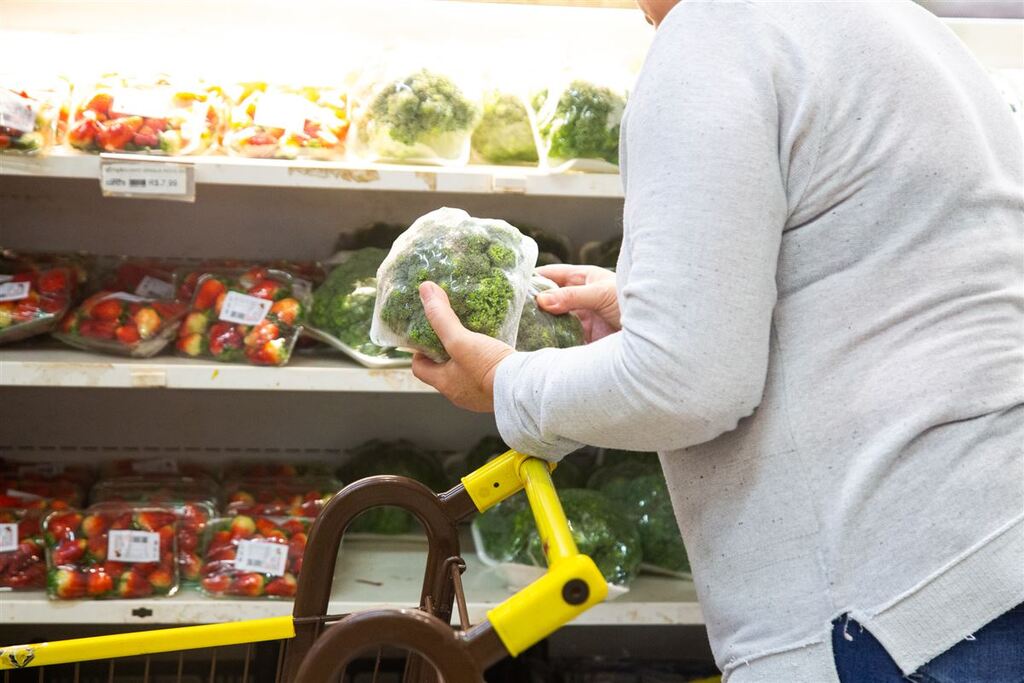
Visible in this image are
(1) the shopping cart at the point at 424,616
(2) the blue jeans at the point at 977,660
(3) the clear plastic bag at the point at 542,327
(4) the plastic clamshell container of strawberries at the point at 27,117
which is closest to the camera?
(1) the shopping cart at the point at 424,616

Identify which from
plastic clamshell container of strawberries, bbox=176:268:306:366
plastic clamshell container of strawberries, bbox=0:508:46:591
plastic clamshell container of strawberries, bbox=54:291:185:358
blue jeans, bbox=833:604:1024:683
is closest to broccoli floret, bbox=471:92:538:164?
plastic clamshell container of strawberries, bbox=176:268:306:366

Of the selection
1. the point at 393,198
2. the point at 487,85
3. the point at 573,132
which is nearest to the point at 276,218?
the point at 393,198

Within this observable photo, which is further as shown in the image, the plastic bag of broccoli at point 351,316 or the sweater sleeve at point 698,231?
the plastic bag of broccoli at point 351,316

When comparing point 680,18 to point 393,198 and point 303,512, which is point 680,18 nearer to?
point 303,512

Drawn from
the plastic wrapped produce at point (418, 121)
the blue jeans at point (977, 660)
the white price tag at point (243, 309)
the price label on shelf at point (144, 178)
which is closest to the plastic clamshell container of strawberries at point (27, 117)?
the price label on shelf at point (144, 178)

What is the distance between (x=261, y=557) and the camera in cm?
196

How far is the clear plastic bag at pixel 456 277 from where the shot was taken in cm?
110

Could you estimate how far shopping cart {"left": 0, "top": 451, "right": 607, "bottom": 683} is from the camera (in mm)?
699

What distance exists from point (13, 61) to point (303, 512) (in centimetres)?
114

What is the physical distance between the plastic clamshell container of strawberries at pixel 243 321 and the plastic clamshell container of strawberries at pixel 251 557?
1.06ft

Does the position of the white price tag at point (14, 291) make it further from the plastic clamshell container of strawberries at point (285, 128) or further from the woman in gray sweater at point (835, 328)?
the woman in gray sweater at point (835, 328)

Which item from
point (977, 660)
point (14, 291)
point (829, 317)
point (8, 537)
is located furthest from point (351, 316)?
point (977, 660)

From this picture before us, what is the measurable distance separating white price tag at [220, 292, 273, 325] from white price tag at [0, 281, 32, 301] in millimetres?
388

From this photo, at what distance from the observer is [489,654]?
70 cm
